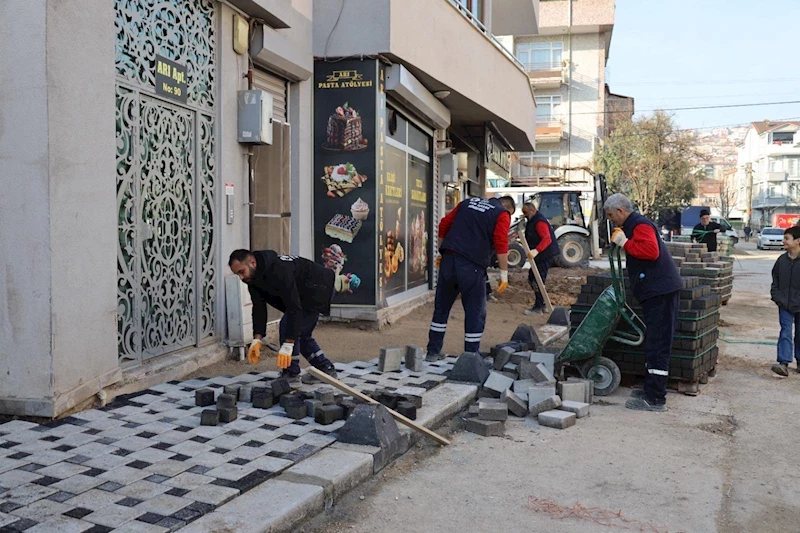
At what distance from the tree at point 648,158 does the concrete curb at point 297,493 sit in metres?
41.5

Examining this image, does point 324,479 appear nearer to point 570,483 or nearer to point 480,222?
point 570,483

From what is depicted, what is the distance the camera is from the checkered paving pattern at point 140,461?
3.68 m

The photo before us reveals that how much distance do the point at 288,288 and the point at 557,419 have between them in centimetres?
239

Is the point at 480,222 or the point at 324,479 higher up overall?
the point at 480,222

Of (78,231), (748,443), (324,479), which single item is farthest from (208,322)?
(748,443)

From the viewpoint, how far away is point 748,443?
5617 millimetres

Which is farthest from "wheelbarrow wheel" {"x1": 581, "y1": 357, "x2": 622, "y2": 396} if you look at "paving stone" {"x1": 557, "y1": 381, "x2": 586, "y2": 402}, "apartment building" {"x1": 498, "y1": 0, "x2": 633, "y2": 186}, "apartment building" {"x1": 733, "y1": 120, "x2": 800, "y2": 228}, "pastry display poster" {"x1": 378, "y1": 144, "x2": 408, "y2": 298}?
"apartment building" {"x1": 733, "y1": 120, "x2": 800, "y2": 228}

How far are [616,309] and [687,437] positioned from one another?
4.75 feet

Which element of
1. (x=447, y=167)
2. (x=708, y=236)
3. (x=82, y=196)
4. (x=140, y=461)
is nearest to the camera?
(x=140, y=461)

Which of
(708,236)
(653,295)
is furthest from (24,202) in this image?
(708,236)

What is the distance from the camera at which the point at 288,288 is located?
20.1ft

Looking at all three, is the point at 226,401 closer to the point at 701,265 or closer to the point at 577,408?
the point at 577,408

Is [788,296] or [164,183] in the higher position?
[164,183]

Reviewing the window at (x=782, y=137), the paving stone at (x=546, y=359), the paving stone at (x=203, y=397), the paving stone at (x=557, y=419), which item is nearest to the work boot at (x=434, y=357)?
the paving stone at (x=546, y=359)
